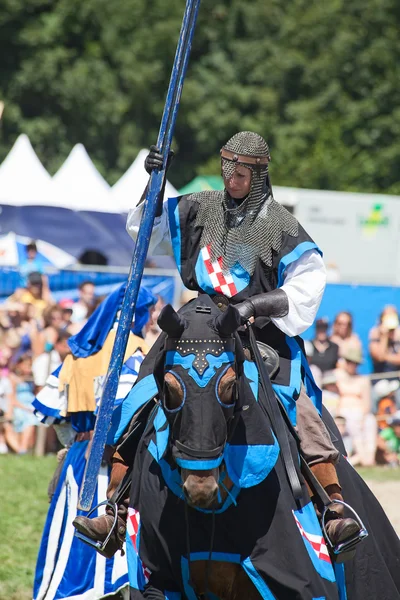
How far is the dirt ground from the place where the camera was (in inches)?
392

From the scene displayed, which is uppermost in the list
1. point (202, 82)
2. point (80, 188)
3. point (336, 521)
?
point (202, 82)

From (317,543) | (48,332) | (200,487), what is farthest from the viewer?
(48,332)

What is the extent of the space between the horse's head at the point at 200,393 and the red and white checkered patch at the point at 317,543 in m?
0.61

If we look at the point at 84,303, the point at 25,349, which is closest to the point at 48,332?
the point at 25,349

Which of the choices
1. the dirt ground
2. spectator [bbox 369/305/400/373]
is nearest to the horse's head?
the dirt ground

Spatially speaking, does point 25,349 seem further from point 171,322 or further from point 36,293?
point 171,322

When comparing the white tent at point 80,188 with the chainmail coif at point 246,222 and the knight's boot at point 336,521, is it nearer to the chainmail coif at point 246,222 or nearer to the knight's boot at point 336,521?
the chainmail coif at point 246,222

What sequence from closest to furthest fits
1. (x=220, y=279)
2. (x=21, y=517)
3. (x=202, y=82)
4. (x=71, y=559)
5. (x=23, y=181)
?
1. (x=220, y=279)
2. (x=71, y=559)
3. (x=21, y=517)
4. (x=23, y=181)
5. (x=202, y=82)

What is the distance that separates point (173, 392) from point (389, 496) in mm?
7191

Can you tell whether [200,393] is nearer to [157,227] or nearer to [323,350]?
[157,227]

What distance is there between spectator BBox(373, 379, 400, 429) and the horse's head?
28.8 ft

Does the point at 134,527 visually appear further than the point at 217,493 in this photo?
Yes

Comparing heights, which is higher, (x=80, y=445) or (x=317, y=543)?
(x=80, y=445)

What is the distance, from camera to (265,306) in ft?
15.2
